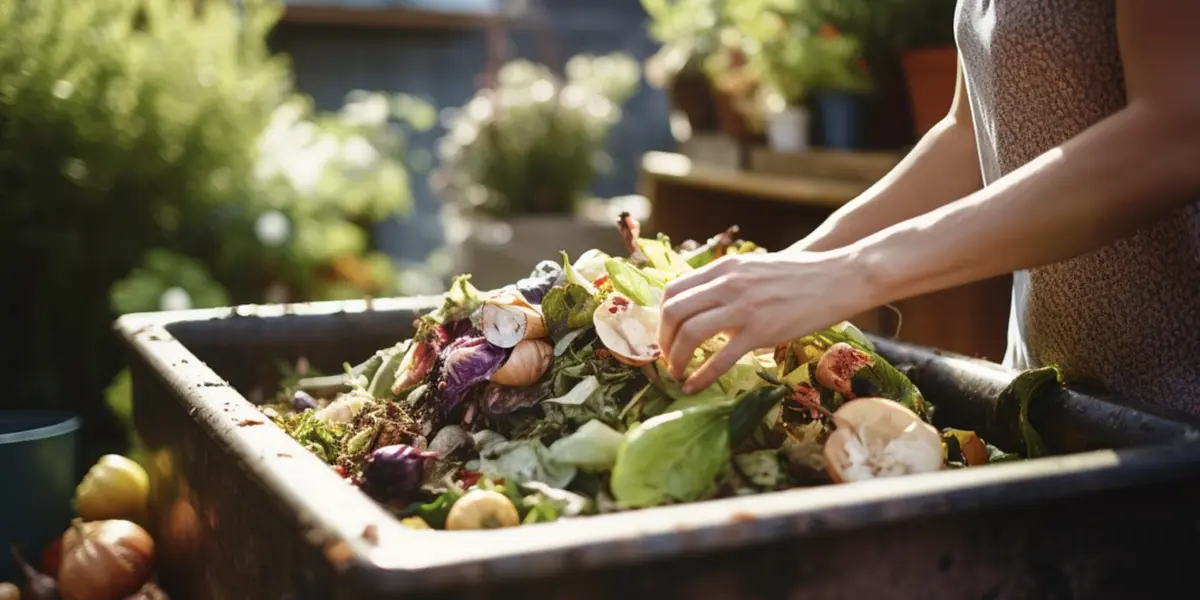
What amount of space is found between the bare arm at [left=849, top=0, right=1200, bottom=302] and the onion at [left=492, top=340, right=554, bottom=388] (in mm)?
275

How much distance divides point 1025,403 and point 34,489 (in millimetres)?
964

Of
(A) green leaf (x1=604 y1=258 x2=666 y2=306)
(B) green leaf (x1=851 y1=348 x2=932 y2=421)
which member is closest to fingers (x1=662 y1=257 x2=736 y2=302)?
(A) green leaf (x1=604 y1=258 x2=666 y2=306)

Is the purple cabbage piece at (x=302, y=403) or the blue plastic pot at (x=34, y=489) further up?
the purple cabbage piece at (x=302, y=403)

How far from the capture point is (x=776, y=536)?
0.61 meters

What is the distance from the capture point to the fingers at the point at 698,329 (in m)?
0.78

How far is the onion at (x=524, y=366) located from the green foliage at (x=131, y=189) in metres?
1.33

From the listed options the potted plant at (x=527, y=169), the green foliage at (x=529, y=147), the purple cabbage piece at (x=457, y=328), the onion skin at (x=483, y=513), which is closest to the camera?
the onion skin at (x=483, y=513)

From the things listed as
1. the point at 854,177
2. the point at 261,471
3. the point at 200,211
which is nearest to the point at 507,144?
the point at 200,211

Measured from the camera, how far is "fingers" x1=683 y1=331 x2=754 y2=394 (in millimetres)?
780

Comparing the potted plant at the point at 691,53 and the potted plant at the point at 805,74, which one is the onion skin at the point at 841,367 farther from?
the potted plant at the point at 691,53

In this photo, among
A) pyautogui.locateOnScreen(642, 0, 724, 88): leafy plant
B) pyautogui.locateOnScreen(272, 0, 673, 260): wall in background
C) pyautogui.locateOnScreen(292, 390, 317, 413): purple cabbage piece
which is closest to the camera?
pyautogui.locateOnScreen(292, 390, 317, 413): purple cabbage piece

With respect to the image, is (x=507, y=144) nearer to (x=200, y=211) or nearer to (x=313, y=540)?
(x=200, y=211)

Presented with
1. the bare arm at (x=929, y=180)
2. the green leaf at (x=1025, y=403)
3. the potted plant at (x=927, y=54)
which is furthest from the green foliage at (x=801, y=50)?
the green leaf at (x=1025, y=403)

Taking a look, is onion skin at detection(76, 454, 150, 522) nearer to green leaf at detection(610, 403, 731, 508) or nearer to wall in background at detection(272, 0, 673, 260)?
green leaf at detection(610, 403, 731, 508)
